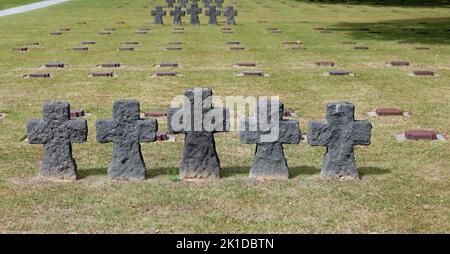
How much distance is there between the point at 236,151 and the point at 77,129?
86.3 inches

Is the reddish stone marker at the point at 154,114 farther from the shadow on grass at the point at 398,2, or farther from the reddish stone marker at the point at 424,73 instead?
the shadow on grass at the point at 398,2

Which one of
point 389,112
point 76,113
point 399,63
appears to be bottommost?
point 399,63

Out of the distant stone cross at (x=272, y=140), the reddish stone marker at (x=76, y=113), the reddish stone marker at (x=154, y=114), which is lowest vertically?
the reddish stone marker at (x=154, y=114)

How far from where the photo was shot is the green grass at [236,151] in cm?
600

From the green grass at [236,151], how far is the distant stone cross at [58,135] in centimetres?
20

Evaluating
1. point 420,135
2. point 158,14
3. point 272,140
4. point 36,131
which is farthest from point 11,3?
point 272,140

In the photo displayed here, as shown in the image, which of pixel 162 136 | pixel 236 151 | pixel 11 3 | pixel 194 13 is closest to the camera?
pixel 236 151

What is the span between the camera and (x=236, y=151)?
27.2 feet

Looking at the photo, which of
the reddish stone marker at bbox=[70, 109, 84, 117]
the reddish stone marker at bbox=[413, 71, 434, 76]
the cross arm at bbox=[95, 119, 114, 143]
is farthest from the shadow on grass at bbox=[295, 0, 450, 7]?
the cross arm at bbox=[95, 119, 114, 143]

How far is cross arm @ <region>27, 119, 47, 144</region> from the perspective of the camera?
690 cm

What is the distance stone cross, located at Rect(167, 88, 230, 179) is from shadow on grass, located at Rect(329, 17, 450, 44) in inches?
627

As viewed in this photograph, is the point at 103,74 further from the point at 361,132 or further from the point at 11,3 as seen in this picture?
the point at 11,3

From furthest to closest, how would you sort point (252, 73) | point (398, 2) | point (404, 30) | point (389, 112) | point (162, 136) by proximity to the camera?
1. point (398, 2)
2. point (404, 30)
3. point (252, 73)
4. point (389, 112)
5. point (162, 136)

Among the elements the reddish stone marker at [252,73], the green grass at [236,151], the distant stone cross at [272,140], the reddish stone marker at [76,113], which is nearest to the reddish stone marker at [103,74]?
the green grass at [236,151]
